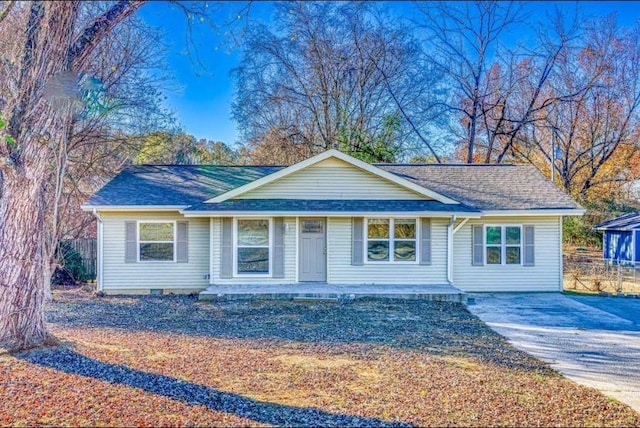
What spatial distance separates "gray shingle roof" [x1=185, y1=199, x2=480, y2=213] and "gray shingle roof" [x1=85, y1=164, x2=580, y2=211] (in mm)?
29

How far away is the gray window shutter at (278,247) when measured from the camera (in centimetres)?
1185

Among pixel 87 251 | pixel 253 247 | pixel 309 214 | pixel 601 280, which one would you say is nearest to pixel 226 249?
pixel 253 247

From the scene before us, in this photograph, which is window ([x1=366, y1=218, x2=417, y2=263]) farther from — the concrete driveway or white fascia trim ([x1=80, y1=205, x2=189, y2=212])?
white fascia trim ([x1=80, y1=205, x2=189, y2=212])

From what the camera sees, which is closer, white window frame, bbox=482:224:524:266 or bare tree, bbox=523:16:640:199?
white window frame, bbox=482:224:524:266

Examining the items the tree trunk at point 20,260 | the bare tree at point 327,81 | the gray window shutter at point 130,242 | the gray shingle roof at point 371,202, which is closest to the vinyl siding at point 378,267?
the gray shingle roof at point 371,202

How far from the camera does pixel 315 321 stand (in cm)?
870

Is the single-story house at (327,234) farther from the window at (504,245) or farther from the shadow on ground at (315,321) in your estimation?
the shadow on ground at (315,321)

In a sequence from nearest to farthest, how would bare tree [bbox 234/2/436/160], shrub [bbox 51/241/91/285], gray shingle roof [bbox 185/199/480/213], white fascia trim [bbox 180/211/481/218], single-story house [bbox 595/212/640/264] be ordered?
white fascia trim [bbox 180/211/481/218] → gray shingle roof [bbox 185/199/480/213] → shrub [bbox 51/241/91/285] → single-story house [bbox 595/212/640/264] → bare tree [bbox 234/2/436/160]

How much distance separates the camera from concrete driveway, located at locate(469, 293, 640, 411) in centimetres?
570

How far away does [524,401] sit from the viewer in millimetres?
4629

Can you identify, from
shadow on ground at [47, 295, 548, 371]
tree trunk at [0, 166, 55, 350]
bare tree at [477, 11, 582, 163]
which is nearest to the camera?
tree trunk at [0, 166, 55, 350]

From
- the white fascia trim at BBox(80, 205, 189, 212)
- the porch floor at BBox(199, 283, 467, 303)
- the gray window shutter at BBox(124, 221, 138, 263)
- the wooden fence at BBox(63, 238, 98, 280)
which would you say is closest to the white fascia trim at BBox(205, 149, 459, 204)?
the white fascia trim at BBox(80, 205, 189, 212)

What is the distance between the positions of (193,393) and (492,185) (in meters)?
12.2

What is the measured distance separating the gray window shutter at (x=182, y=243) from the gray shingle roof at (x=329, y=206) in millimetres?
1013
